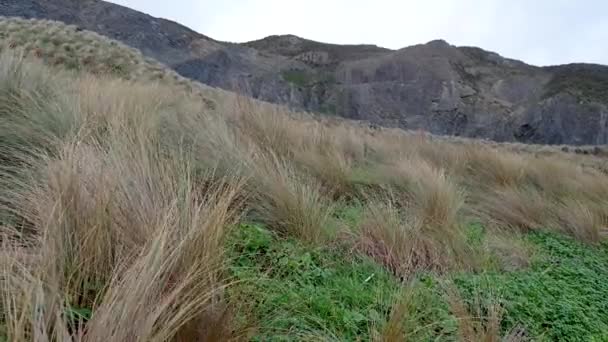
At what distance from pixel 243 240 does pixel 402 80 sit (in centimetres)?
5929

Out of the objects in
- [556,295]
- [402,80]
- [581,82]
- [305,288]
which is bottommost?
[556,295]

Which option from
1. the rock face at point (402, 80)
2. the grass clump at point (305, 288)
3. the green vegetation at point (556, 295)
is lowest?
the green vegetation at point (556, 295)

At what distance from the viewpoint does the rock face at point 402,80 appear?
159 feet

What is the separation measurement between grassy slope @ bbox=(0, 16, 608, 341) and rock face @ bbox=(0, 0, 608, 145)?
40813 mm

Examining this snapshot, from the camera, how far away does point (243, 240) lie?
2.25 metres

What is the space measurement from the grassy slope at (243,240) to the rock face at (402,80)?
4081cm

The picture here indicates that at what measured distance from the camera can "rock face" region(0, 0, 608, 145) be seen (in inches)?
1907

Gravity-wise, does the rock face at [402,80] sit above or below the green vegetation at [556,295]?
above

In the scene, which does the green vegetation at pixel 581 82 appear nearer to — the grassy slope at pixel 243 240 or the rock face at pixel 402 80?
the rock face at pixel 402 80

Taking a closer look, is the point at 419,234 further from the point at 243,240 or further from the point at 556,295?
the point at 243,240

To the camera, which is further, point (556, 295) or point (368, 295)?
point (556, 295)

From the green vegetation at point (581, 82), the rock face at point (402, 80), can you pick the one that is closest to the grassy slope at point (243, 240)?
the rock face at point (402, 80)

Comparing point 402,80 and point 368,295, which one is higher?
point 402,80

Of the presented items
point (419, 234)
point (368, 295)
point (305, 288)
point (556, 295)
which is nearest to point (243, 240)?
point (305, 288)
